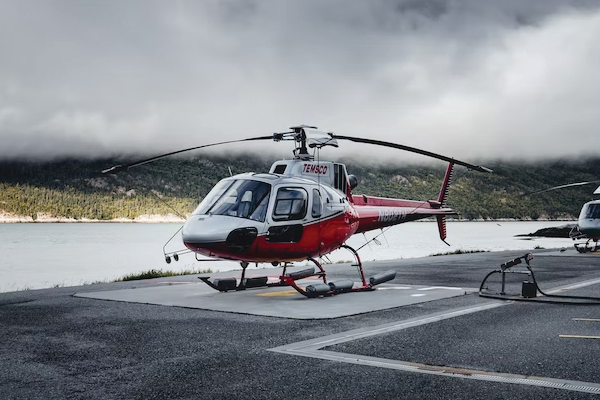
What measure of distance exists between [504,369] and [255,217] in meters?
7.52

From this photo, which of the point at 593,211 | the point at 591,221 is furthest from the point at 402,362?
the point at 593,211

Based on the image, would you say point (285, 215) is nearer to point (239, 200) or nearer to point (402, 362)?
point (239, 200)

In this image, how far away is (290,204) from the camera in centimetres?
1446

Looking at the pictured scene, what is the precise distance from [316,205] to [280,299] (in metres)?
2.50

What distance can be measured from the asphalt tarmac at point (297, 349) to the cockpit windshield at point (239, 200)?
1.99 m

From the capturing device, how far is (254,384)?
6668 millimetres

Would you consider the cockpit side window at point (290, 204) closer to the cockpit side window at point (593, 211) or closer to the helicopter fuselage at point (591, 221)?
the helicopter fuselage at point (591, 221)

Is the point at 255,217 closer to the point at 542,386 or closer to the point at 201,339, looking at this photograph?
the point at 201,339

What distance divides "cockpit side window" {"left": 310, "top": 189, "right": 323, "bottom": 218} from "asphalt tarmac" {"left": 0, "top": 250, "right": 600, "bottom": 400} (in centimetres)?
206

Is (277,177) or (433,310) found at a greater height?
(277,177)

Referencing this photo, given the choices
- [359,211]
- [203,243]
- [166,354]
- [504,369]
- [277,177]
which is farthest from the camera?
[359,211]

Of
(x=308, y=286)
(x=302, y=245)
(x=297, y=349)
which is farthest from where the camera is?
(x=302, y=245)

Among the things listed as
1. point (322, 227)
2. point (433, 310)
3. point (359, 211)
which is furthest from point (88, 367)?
point (359, 211)

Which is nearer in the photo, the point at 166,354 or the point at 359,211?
the point at 166,354
